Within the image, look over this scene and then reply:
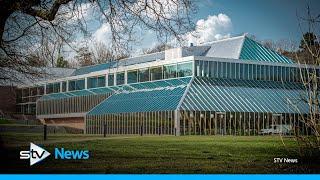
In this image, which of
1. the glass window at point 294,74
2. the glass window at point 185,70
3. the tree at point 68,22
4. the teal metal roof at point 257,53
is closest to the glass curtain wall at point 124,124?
the glass window at point 185,70

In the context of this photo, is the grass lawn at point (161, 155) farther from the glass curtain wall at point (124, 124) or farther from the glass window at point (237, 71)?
the glass window at point (237, 71)

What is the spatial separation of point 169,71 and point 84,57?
169cm

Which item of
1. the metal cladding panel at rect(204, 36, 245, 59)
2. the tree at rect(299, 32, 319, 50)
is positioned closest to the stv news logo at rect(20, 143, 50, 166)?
the metal cladding panel at rect(204, 36, 245, 59)

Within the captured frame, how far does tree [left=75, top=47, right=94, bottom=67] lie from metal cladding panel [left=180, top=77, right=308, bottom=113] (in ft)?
Result: 6.82

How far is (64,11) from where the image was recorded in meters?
6.30

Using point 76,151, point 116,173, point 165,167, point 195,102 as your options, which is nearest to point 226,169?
point 165,167

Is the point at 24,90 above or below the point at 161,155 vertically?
above

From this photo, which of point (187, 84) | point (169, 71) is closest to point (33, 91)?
point (169, 71)

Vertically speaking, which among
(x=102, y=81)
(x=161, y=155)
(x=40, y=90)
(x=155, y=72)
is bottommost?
(x=161, y=155)

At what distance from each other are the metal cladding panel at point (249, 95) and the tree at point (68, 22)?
144cm

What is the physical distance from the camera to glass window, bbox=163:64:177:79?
23.9ft

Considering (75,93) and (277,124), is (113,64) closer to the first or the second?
(75,93)

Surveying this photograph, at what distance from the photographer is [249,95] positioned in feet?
25.4

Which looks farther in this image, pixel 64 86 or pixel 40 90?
pixel 64 86
